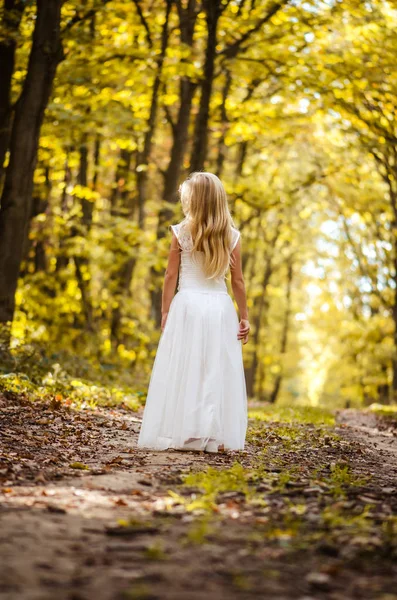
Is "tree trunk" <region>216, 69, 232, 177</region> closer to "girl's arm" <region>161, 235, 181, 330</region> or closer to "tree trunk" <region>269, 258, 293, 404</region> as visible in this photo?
"girl's arm" <region>161, 235, 181, 330</region>

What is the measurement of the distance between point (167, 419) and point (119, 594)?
4.21 meters

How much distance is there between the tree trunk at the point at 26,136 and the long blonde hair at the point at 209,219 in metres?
5.89

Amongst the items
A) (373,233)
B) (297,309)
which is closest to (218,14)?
(373,233)

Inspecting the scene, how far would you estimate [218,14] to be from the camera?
1541 centimetres

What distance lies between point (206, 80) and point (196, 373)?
414 inches

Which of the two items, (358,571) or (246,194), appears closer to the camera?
(358,571)

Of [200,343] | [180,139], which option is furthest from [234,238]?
[180,139]

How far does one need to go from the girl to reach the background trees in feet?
18.1

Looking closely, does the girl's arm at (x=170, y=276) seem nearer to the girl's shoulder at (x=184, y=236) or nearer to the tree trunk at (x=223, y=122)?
the girl's shoulder at (x=184, y=236)

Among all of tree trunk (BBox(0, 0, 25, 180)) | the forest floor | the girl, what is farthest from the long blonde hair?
tree trunk (BBox(0, 0, 25, 180))

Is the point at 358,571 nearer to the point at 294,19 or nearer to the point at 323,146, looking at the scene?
the point at 294,19

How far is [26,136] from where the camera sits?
12422mm

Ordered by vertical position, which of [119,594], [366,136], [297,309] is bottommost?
[119,594]

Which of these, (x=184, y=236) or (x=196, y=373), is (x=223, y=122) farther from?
(x=196, y=373)
